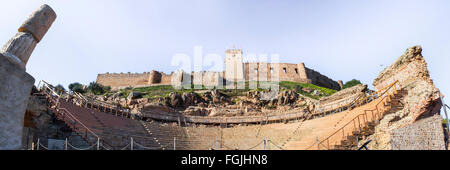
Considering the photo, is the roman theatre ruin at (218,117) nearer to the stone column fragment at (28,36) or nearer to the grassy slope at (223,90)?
the stone column fragment at (28,36)

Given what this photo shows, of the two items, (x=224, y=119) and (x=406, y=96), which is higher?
(x=406, y=96)

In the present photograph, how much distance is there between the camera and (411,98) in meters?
12.7

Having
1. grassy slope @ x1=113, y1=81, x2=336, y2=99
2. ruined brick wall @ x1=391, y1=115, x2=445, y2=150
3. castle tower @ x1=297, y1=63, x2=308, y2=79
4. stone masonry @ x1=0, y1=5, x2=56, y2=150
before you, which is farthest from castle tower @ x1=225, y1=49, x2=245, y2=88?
stone masonry @ x1=0, y1=5, x2=56, y2=150

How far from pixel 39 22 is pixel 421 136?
1298cm

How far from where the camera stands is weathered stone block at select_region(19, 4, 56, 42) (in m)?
3.99

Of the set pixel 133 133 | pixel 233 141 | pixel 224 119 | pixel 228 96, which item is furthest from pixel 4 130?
pixel 228 96

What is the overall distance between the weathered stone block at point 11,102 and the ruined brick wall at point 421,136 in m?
12.4

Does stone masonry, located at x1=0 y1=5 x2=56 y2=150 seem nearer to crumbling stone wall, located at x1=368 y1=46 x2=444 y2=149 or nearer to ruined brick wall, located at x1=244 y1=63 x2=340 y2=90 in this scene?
crumbling stone wall, located at x1=368 y1=46 x2=444 y2=149

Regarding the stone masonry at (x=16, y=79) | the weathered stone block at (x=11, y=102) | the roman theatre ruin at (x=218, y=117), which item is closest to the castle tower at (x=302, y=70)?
the roman theatre ruin at (x=218, y=117)

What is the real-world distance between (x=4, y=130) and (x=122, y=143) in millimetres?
14688

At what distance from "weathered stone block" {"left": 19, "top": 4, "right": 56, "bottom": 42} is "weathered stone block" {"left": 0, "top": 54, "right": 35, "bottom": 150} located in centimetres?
66

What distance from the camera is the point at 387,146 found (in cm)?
1186
